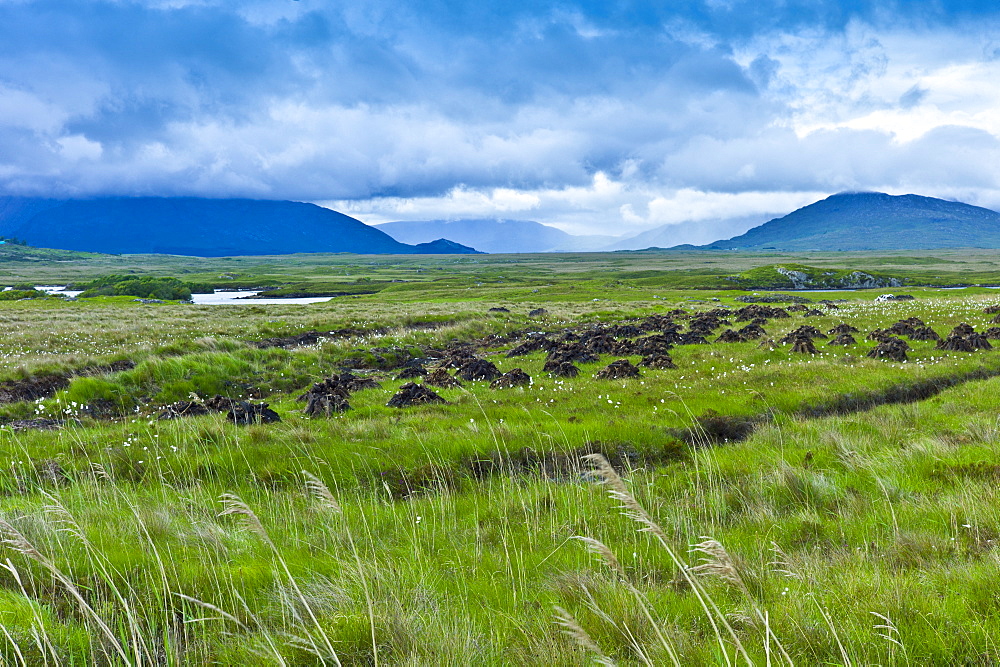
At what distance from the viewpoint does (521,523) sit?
778 centimetres

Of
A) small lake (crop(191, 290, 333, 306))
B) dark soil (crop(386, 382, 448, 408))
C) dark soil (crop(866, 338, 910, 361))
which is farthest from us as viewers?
small lake (crop(191, 290, 333, 306))

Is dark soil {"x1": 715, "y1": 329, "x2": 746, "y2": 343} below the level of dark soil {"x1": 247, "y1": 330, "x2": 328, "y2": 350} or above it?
below

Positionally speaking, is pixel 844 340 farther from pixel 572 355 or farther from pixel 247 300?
pixel 247 300

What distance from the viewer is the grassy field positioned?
4.20m

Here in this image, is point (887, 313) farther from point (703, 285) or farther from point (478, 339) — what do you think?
point (703, 285)

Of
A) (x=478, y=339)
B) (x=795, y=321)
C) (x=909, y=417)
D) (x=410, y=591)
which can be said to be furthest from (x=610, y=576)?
(x=795, y=321)

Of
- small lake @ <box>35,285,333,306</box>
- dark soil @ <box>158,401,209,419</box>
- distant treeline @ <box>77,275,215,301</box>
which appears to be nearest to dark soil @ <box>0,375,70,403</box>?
dark soil @ <box>158,401,209,419</box>

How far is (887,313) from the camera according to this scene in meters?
38.7

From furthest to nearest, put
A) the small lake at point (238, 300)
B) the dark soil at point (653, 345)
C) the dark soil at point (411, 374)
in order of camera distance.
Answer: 1. the small lake at point (238, 300)
2. the dark soil at point (653, 345)
3. the dark soil at point (411, 374)

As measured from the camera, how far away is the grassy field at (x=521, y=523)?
4199 millimetres

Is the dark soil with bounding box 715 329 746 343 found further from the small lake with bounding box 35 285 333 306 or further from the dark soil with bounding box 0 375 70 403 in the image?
the small lake with bounding box 35 285 333 306

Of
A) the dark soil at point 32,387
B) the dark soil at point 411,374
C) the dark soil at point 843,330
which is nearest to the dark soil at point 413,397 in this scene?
the dark soil at point 411,374

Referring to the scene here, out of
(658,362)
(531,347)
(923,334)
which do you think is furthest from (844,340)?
(531,347)

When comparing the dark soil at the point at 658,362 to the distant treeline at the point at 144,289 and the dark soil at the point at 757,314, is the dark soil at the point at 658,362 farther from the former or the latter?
the distant treeline at the point at 144,289
